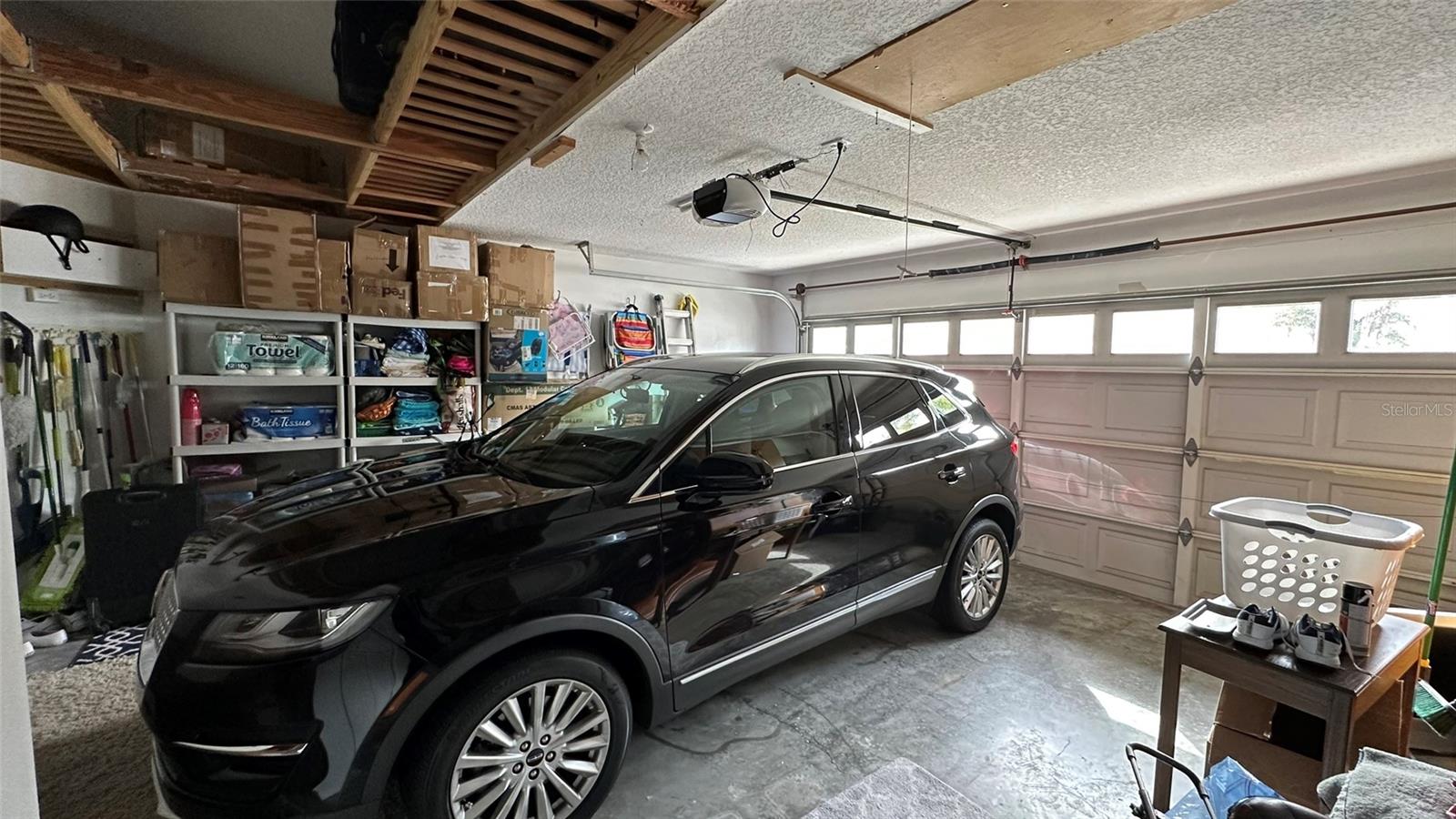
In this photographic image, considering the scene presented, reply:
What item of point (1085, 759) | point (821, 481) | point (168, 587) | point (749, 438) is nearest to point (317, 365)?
point (168, 587)

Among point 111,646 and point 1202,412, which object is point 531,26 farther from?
point 1202,412

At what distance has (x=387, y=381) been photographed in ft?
13.2

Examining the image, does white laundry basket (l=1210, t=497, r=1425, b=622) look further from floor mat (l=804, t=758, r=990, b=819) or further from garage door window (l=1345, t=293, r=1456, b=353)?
garage door window (l=1345, t=293, r=1456, b=353)

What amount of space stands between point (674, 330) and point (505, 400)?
200cm

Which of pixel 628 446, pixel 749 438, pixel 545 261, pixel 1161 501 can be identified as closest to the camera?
pixel 628 446

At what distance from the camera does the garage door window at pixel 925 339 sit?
529cm

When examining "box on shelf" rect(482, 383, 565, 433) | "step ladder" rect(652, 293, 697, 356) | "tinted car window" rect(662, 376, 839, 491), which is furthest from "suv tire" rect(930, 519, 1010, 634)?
"step ladder" rect(652, 293, 697, 356)

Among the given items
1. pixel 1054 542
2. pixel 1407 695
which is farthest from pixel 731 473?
pixel 1054 542

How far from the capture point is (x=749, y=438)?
2434mm

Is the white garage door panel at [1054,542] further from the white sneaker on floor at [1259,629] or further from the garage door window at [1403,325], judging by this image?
the white sneaker on floor at [1259,629]

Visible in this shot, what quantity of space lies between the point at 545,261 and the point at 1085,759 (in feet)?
13.9

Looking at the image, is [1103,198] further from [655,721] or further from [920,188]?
[655,721]

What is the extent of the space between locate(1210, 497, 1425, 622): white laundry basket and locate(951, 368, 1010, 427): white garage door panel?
2.76 metres

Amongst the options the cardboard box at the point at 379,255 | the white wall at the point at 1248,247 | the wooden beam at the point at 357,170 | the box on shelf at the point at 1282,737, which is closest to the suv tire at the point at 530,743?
the box on shelf at the point at 1282,737
